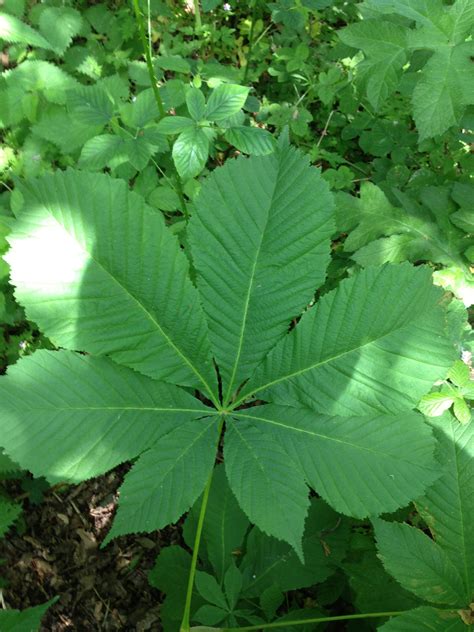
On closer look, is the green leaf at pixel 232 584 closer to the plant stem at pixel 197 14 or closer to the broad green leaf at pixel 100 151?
the broad green leaf at pixel 100 151

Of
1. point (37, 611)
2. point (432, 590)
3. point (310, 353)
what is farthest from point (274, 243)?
point (37, 611)

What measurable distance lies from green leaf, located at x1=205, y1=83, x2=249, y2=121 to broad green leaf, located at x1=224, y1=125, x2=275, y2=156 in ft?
0.24

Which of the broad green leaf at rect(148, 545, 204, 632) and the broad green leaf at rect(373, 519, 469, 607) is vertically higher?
the broad green leaf at rect(373, 519, 469, 607)

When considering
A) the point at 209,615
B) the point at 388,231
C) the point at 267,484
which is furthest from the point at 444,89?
the point at 209,615

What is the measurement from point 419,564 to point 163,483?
744mm

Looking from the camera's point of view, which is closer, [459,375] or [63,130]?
[459,375]

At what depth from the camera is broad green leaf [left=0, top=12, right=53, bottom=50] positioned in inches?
115

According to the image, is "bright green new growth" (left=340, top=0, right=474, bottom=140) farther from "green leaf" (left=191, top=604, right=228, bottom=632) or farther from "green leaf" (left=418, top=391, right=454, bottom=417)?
"green leaf" (left=191, top=604, right=228, bottom=632)

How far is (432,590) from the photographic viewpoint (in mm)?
1481

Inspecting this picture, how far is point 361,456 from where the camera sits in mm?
1377

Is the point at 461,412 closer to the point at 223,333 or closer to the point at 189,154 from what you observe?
the point at 223,333

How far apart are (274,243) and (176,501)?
0.70 meters

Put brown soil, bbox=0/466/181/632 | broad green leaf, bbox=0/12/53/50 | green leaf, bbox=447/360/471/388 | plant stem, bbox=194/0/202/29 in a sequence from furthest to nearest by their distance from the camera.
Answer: plant stem, bbox=194/0/202/29, broad green leaf, bbox=0/12/53/50, brown soil, bbox=0/466/181/632, green leaf, bbox=447/360/471/388

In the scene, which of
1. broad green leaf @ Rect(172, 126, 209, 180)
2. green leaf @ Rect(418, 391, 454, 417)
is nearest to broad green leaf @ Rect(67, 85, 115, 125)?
broad green leaf @ Rect(172, 126, 209, 180)
